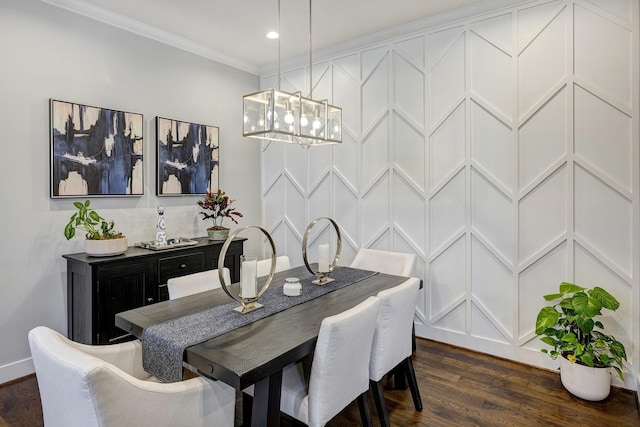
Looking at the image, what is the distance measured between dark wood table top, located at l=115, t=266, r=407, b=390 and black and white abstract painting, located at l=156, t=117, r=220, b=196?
1.75 metres

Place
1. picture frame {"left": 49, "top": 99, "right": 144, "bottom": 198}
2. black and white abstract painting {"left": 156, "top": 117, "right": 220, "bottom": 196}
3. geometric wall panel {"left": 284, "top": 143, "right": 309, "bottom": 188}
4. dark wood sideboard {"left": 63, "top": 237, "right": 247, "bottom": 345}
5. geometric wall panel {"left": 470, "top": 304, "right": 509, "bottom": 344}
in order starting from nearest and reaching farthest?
1. dark wood sideboard {"left": 63, "top": 237, "right": 247, "bottom": 345}
2. picture frame {"left": 49, "top": 99, "right": 144, "bottom": 198}
3. geometric wall panel {"left": 470, "top": 304, "right": 509, "bottom": 344}
4. black and white abstract painting {"left": 156, "top": 117, "right": 220, "bottom": 196}
5. geometric wall panel {"left": 284, "top": 143, "right": 309, "bottom": 188}

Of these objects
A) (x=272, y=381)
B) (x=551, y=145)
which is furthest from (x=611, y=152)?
(x=272, y=381)

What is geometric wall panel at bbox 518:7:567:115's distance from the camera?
2752 mm

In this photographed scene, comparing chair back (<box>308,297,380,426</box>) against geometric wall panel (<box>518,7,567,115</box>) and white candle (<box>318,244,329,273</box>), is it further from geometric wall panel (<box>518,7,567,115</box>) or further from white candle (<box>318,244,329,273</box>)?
geometric wall panel (<box>518,7,567,115</box>)

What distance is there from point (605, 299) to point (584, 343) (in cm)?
34

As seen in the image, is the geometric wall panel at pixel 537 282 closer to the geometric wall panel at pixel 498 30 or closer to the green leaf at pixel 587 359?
the green leaf at pixel 587 359

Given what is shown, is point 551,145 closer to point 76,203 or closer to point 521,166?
point 521,166

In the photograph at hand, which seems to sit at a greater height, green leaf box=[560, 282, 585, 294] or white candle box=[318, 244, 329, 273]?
white candle box=[318, 244, 329, 273]

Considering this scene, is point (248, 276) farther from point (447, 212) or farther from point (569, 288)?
point (569, 288)

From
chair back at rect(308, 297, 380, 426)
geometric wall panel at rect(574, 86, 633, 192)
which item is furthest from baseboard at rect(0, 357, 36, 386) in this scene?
geometric wall panel at rect(574, 86, 633, 192)

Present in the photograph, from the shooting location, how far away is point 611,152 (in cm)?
259

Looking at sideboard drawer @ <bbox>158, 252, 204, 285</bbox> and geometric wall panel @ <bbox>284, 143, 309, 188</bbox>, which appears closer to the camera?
sideboard drawer @ <bbox>158, 252, 204, 285</bbox>

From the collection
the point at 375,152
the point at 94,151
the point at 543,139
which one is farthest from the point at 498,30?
the point at 94,151

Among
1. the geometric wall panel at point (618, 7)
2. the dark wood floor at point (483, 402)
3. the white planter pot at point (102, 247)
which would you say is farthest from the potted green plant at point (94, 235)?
the geometric wall panel at point (618, 7)
